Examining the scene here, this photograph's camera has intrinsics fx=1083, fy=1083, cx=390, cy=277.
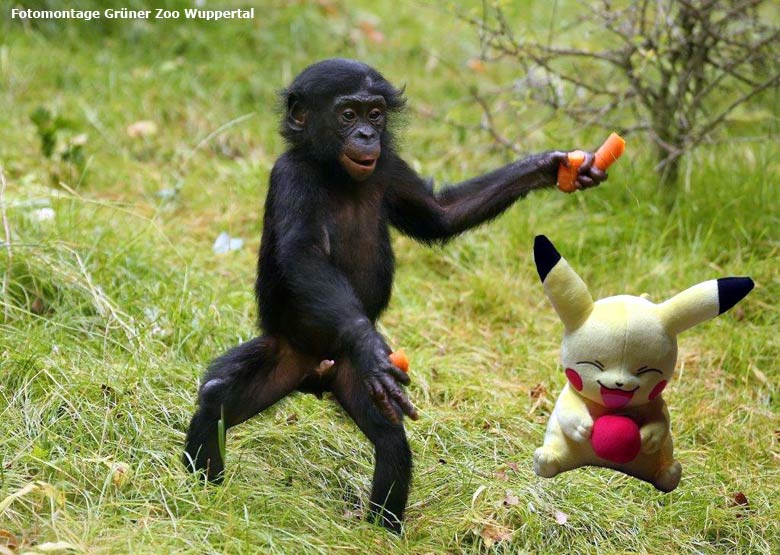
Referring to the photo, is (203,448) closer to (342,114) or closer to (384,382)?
(384,382)

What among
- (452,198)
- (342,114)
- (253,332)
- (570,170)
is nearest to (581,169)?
(570,170)

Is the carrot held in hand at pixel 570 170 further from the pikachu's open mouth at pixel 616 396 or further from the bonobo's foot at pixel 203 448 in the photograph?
the bonobo's foot at pixel 203 448

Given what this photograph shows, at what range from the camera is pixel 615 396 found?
3.88m

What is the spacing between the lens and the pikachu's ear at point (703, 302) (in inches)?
144

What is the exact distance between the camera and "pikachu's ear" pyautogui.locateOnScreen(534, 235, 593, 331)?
379 centimetres

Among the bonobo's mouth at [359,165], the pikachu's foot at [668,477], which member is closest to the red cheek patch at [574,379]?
the pikachu's foot at [668,477]

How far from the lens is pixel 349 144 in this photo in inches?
181

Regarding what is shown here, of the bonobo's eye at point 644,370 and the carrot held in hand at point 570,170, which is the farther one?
the carrot held in hand at point 570,170

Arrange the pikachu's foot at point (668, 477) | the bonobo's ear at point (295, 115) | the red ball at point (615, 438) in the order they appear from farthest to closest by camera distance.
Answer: the bonobo's ear at point (295, 115) < the pikachu's foot at point (668, 477) < the red ball at point (615, 438)

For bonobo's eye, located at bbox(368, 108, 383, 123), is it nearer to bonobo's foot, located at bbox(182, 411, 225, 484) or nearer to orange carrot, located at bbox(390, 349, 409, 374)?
orange carrot, located at bbox(390, 349, 409, 374)

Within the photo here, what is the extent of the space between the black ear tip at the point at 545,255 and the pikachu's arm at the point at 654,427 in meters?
0.70

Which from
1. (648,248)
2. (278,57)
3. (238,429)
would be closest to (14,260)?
(238,429)

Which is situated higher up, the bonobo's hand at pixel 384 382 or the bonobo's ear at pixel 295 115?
the bonobo's ear at pixel 295 115

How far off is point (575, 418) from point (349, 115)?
5.39ft
